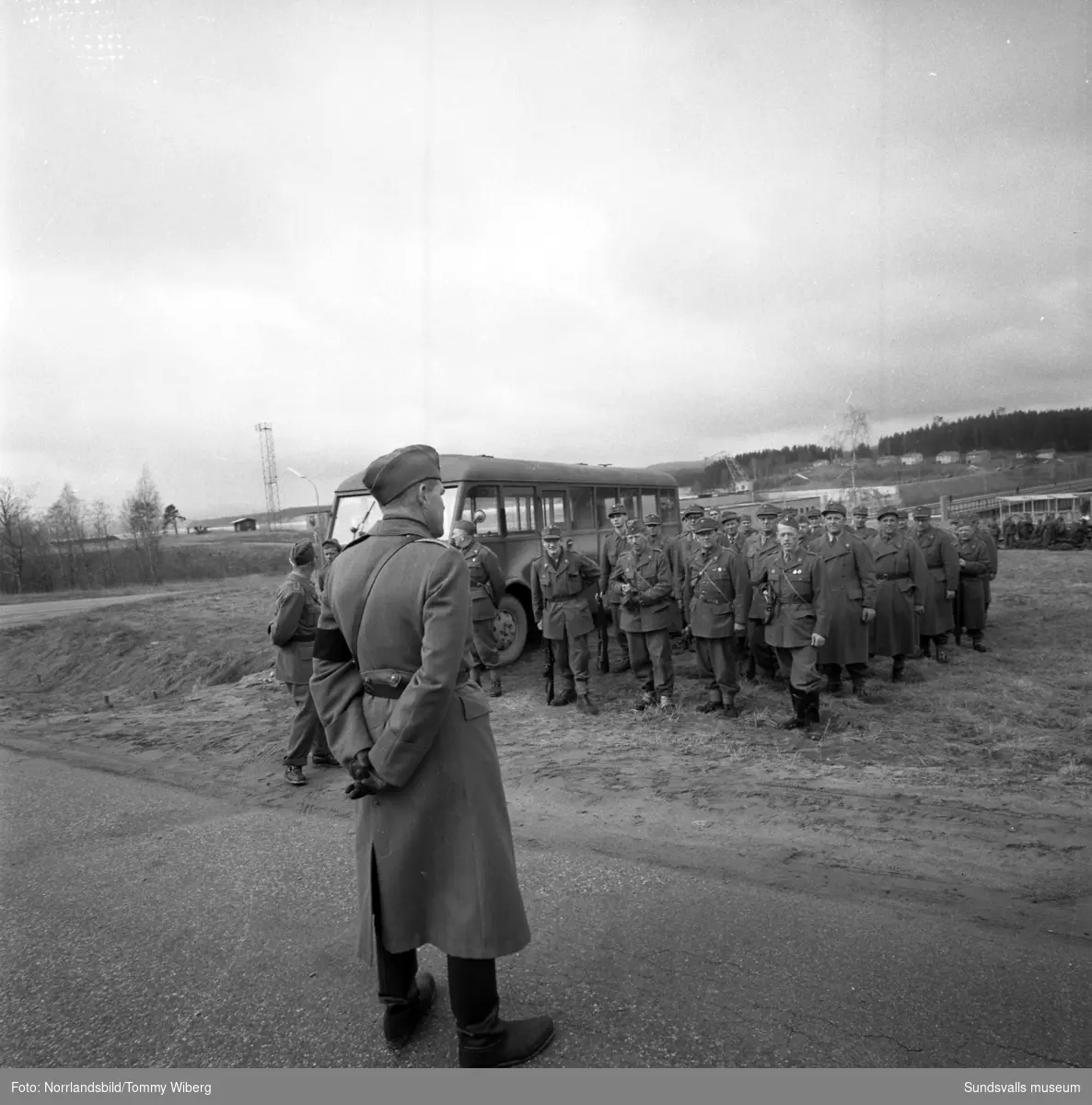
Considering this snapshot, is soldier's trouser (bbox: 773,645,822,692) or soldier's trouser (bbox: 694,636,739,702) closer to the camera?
soldier's trouser (bbox: 773,645,822,692)

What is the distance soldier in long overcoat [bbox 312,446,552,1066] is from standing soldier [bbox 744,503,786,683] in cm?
585

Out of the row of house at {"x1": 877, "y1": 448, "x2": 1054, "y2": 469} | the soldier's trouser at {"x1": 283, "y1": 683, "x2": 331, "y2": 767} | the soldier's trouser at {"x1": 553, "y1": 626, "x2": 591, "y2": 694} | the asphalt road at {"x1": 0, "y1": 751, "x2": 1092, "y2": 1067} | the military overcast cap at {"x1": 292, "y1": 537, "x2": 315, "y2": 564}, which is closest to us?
the asphalt road at {"x1": 0, "y1": 751, "x2": 1092, "y2": 1067}

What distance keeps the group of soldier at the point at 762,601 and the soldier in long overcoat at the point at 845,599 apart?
0.01 metres

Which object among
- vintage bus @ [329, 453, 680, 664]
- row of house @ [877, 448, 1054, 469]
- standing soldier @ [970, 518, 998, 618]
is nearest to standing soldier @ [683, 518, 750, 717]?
vintage bus @ [329, 453, 680, 664]

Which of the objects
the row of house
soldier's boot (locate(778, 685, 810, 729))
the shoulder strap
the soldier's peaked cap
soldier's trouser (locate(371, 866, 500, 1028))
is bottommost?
soldier's boot (locate(778, 685, 810, 729))

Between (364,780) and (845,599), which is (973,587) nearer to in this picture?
(845,599)

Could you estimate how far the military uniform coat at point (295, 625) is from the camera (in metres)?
5.54

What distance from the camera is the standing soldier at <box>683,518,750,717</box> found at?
271 inches

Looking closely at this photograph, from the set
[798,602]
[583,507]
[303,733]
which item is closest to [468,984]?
[303,733]

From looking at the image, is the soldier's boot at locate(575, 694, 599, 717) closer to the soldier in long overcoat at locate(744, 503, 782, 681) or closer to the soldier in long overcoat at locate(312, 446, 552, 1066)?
the soldier in long overcoat at locate(744, 503, 782, 681)

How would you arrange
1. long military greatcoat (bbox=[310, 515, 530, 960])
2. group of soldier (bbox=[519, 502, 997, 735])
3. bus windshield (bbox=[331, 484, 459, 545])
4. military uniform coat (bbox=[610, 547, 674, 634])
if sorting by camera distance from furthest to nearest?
bus windshield (bbox=[331, 484, 459, 545]) → military uniform coat (bbox=[610, 547, 674, 634]) → group of soldier (bbox=[519, 502, 997, 735]) → long military greatcoat (bbox=[310, 515, 530, 960])

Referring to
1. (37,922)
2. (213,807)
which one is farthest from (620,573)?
(37,922)

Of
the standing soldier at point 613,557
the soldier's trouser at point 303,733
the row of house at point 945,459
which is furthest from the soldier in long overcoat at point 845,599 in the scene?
the row of house at point 945,459
